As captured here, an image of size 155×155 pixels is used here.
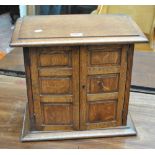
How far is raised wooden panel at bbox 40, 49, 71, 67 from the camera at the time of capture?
3.57 feet

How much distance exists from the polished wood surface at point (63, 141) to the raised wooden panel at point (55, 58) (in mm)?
407

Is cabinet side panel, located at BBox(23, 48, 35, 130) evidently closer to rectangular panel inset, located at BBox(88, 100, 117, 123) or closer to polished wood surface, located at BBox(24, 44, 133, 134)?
polished wood surface, located at BBox(24, 44, 133, 134)

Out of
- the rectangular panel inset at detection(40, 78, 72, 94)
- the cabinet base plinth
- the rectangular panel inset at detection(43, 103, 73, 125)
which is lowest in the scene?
the cabinet base plinth

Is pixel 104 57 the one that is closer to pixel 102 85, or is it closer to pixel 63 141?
pixel 102 85

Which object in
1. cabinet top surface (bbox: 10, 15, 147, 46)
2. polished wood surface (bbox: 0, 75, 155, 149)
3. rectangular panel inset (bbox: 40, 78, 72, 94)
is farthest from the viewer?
polished wood surface (bbox: 0, 75, 155, 149)

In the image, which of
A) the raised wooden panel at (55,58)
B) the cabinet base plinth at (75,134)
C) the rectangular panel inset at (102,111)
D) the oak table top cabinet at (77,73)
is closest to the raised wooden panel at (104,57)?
the oak table top cabinet at (77,73)

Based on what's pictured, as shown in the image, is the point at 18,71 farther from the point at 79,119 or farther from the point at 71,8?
the point at 71,8

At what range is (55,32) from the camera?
113cm

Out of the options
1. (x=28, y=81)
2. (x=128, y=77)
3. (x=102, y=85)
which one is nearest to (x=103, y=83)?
(x=102, y=85)

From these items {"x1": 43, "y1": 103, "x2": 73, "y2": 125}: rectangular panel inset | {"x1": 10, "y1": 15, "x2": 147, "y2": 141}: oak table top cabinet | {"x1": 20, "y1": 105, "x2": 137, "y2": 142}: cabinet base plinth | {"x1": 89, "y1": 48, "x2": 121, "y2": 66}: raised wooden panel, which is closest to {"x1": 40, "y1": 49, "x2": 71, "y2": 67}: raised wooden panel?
{"x1": 10, "y1": 15, "x2": 147, "y2": 141}: oak table top cabinet

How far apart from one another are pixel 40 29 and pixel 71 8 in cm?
286

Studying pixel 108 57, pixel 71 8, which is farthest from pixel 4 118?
pixel 71 8

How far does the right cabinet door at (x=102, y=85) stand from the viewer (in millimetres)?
1106

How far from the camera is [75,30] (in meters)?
1.14
